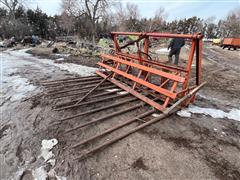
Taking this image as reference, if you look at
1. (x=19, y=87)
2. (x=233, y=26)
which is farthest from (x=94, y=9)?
(x=233, y=26)

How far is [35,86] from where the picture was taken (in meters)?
4.49

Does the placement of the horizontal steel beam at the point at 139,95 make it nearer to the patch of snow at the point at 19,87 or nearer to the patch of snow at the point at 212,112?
the patch of snow at the point at 212,112

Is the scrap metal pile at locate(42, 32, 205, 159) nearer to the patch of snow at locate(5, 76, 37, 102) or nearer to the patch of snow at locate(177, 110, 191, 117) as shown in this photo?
the patch of snow at locate(177, 110, 191, 117)

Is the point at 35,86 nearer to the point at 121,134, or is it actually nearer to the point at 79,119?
the point at 79,119

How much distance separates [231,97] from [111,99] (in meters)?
3.32

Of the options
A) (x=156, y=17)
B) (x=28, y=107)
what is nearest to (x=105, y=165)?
(x=28, y=107)

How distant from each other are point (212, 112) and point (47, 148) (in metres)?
3.25

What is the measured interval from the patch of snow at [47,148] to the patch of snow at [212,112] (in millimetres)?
2372

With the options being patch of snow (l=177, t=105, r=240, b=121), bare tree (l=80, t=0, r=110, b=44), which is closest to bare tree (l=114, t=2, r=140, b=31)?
bare tree (l=80, t=0, r=110, b=44)

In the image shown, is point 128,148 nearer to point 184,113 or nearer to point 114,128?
point 114,128

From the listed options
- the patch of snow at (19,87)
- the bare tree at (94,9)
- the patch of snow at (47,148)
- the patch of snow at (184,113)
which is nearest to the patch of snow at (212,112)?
the patch of snow at (184,113)

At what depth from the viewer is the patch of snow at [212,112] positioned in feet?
10.5

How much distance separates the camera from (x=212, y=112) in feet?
11.1

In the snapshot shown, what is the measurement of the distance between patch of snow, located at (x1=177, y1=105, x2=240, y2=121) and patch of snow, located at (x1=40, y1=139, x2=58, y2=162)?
2372 millimetres
